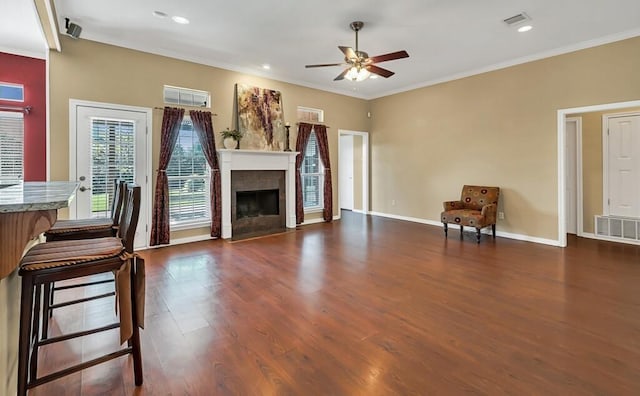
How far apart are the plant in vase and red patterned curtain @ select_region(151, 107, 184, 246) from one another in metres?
0.81

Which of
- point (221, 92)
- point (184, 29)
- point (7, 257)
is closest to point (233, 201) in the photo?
point (221, 92)

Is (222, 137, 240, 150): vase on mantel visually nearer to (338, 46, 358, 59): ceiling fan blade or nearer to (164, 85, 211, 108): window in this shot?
(164, 85, 211, 108): window

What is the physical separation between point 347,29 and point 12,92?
16.9ft

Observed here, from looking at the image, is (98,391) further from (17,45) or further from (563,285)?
(17,45)

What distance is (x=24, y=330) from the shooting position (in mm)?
1456

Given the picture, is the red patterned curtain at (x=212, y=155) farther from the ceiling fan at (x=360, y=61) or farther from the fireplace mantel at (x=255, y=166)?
the ceiling fan at (x=360, y=61)

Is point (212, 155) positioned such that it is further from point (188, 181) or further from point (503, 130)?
point (503, 130)

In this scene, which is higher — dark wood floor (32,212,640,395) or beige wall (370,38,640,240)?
beige wall (370,38,640,240)

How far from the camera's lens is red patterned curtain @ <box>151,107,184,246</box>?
16.3ft

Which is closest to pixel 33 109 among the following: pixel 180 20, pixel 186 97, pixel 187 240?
pixel 186 97

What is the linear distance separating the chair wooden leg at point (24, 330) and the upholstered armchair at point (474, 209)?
5.49m

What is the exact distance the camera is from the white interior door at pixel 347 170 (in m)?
9.30

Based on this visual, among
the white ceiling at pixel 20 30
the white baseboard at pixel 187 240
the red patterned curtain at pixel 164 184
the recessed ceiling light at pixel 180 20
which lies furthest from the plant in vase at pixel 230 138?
the white ceiling at pixel 20 30

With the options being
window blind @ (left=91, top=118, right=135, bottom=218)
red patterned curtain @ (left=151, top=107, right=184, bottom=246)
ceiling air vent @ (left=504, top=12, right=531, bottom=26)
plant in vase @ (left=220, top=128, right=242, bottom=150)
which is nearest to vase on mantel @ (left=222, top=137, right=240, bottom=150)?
plant in vase @ (left=220, top=128, right=242, bottom=150)
